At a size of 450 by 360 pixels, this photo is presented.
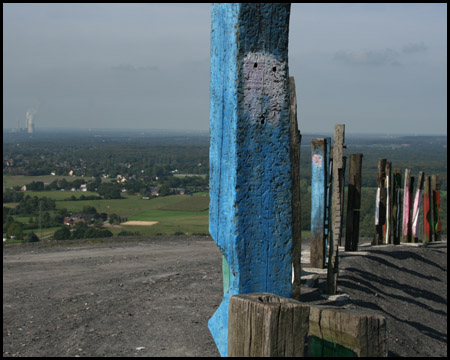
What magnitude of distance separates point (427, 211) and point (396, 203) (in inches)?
83.3

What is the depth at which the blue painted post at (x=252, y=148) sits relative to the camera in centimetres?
216

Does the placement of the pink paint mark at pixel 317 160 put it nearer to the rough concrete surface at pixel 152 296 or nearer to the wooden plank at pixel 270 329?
the rough concrete surface at pixel 152 296

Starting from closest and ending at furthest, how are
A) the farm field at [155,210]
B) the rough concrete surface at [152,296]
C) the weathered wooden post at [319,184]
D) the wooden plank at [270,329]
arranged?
the wooden plank at [270,329] → the rough concrete surface at [152,296] → the weathered wooden post at [319,184] → the farm field at [155,210]

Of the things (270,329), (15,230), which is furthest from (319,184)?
(15,230)

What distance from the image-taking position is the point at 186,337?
5000 millimetres

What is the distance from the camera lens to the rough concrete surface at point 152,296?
5203mm

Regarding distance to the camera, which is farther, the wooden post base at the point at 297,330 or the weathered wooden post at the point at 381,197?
the weathered wooden post at the point at 381,197

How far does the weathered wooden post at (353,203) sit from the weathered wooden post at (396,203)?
205cm

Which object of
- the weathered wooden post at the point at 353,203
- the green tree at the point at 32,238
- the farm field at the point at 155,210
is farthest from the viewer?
the farm field at the point at 155,210

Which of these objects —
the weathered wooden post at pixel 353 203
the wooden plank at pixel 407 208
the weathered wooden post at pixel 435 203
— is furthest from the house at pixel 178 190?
the weathered wooden post at pixel 353 203

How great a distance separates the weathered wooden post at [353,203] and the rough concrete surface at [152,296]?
455mm

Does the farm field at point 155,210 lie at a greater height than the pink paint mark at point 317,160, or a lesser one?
lesser

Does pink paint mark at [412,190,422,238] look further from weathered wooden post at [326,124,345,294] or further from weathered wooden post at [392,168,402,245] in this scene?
weathered wooden post at [326,124,345,294]

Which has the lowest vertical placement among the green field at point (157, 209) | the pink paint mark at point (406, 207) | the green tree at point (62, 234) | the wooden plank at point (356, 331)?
the green field at point (157, 209)
